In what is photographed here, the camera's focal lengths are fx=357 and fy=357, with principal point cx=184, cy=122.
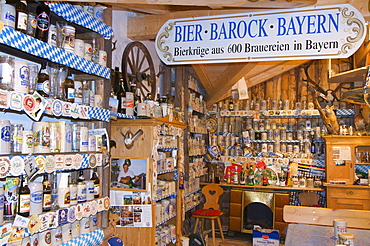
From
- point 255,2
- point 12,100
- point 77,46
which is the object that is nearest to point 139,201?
point 77,46

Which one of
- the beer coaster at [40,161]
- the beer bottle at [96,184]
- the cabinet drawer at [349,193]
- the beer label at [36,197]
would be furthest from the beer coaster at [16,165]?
the cabinet drawer at [349,193]

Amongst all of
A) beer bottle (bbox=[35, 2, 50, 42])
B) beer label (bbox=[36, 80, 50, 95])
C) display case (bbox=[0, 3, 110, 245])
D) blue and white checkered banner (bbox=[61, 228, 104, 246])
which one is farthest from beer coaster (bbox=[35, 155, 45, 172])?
beer bottle (bbox=[35, 2, 50, 42])

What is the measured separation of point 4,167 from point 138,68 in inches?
110

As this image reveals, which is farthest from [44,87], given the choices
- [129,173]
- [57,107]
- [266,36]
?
[129,173]

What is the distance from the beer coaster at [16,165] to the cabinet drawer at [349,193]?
545 cm

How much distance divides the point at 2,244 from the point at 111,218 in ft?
5.90

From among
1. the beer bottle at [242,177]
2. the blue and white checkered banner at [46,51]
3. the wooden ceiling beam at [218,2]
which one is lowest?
the beer bottle at [242,177]

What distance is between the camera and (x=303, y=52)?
2.60 metres

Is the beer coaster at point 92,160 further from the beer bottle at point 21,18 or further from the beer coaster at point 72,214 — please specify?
the beer bottle at point 21,18

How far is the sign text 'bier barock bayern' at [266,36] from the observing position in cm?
256

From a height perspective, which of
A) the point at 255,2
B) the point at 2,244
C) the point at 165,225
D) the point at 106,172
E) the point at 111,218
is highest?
the point at 255,2

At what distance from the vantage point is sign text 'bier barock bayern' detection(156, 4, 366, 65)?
256cm

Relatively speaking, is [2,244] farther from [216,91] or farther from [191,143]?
[216,91]

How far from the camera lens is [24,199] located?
7.20 ft
